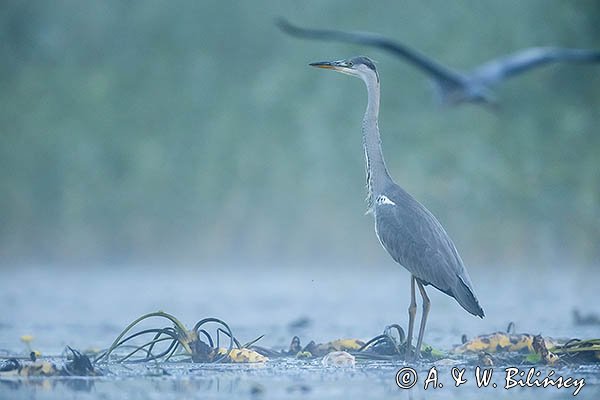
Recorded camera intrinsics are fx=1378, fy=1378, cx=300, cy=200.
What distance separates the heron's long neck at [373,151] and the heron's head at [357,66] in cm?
4

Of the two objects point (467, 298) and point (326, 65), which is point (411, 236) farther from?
point (326, 65)

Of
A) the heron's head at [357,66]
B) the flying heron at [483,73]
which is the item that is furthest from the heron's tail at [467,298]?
the flying heron at [483,73]

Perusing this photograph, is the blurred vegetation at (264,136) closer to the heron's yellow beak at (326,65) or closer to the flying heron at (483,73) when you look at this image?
the flying heron at (483,73)

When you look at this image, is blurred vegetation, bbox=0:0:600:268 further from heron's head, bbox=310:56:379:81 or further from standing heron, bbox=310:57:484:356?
standing heron, bbox=310:57:484:356

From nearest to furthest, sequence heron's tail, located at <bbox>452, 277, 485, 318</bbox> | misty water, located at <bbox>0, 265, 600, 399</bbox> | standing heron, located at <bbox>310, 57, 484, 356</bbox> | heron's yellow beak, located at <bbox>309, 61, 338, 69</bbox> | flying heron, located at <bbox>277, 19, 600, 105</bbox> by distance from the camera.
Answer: misty water, located at <bbox>0, 265, 600, 399</bbox>, heron's tail, located at <bbox>452, 277, 485, 318</bbox>, standing heron, located at <bbox>310, 57, 484, 356</bbox>, heron's yellow beak, located at <bbox>309, 61, 338, 69</bbox>, flying heron, located at <bbox>277, 19, 600, 105</bbox>

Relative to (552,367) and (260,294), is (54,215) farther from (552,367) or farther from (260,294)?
(552,367)

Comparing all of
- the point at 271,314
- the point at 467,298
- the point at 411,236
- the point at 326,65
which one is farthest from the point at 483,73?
the point at 467,298

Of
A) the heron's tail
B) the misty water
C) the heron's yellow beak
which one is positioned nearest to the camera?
the misty water

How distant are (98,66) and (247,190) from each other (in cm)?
438

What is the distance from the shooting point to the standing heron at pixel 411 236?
25.4 feet

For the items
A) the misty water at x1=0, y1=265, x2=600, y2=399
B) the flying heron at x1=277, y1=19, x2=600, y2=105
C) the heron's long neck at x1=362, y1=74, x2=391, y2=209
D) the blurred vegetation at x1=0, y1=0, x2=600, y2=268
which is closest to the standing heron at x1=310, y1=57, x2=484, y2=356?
the heron's long neck at x1=362, y1=74, x2=391, y2=209

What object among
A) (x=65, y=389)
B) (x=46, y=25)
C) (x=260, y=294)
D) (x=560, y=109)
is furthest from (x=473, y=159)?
(x=65, y=389)

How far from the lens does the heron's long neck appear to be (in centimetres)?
827

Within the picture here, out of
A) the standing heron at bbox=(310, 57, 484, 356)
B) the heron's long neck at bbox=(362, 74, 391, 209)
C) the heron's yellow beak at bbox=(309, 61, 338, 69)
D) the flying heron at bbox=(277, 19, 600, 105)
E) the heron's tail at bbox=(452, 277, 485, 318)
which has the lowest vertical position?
the heron's tail at bbox=(452, 277, 485, 318)
